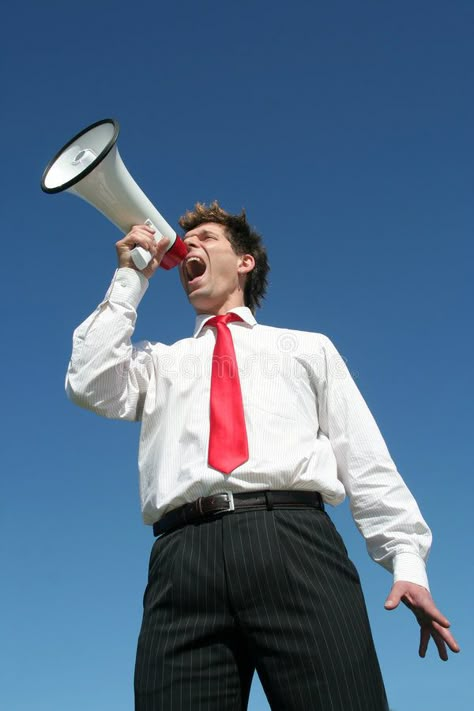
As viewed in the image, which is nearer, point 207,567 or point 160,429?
point 207,567

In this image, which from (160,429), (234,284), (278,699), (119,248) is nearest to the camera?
(278,699)

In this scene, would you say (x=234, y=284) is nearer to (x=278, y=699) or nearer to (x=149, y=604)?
(x=149, y=604)

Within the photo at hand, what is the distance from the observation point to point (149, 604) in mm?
2494

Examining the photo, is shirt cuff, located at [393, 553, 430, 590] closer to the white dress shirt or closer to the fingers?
the white dress shirt

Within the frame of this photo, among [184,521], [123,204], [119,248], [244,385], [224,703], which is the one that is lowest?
[224,703]

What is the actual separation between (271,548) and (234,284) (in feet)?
5.32

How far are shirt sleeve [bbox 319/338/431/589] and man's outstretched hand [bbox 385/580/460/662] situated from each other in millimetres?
36

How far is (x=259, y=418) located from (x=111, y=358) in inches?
24.8

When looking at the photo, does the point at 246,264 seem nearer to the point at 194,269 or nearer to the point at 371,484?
the point at 194,269

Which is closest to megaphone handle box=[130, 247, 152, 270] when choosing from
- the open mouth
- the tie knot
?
the tie knot

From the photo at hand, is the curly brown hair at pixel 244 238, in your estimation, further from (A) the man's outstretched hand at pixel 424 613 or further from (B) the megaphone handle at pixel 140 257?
(A) the man's outstretched hand at pixel 424 613

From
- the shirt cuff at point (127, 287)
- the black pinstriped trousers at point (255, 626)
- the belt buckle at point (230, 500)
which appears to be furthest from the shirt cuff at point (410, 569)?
the shirt cuff at point (127, 287)

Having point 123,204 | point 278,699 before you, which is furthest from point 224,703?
point 123,204

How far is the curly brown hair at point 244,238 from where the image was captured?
393 cm
